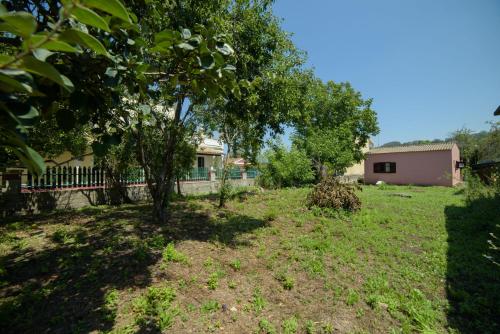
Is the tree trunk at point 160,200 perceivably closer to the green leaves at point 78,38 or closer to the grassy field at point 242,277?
the grassy field at point 242,277

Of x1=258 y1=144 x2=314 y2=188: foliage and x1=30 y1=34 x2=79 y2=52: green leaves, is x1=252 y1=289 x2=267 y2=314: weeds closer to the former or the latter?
x1=30 y1=34 x2=79 y2=52: green leaves

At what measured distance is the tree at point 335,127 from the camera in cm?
1986

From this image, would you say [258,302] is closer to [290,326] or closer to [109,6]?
[290,326]

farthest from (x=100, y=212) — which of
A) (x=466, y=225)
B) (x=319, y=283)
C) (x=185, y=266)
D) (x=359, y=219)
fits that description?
(x=466, y=225)

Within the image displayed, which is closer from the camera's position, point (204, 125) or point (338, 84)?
point (204, 125)

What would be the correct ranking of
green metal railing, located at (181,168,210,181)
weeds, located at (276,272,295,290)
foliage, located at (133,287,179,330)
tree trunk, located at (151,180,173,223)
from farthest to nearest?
green metal railing, located at (181,168,210,181) → tree trunk, located at (151,180,173,223) → weeds, located at (276,272,295,290) → foliage, located at (133,287,179,330)

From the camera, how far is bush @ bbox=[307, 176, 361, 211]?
336 inches

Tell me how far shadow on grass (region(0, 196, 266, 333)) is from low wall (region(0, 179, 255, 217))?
41.9 inches

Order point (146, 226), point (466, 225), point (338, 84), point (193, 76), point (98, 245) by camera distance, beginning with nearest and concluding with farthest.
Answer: point (193, 76) < point (98, 245) < point (146, 226) < point (466, 225) < point (338, 84)

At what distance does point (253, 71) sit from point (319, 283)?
4.26 metres

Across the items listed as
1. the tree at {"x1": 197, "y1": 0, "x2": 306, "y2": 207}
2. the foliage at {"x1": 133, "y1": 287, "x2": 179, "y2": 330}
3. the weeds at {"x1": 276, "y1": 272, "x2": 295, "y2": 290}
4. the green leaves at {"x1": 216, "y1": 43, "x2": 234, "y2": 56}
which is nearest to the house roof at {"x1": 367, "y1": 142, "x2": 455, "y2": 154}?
the tree at {"x1": 197, "y1": 0, "x2": 306, "y2": 207}

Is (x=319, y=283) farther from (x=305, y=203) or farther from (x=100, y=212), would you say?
(x=100, y=212)

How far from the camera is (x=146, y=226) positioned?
257 inches

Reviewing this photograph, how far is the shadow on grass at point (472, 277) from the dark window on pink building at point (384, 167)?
18348 mm
